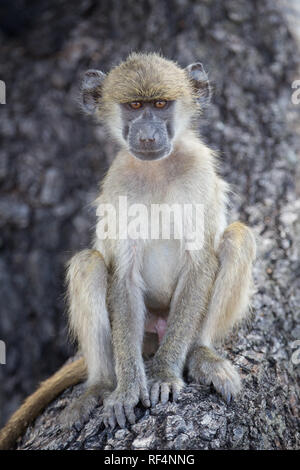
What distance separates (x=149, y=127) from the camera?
12.5 ft

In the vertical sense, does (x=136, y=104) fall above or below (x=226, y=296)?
above

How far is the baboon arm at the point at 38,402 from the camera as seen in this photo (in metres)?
4.11

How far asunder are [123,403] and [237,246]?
1297mm

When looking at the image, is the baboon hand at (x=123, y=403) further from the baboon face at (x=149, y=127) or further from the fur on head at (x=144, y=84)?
the fur on head at (x=144, y=84)

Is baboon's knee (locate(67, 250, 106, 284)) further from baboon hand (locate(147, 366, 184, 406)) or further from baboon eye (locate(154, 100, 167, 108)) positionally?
baboon eye (locate(154, 100, 167, 108))

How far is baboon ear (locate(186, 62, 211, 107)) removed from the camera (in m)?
4.38

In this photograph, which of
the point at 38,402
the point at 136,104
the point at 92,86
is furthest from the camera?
the point at 92,86

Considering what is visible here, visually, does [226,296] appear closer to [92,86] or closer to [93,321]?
[93,321]

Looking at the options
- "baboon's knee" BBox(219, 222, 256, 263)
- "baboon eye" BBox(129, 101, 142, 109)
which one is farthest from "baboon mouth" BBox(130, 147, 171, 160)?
"baboon's knee" BBox(219, 222, 256, 263)

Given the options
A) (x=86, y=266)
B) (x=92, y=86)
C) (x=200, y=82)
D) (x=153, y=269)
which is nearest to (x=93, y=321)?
(x=86, y=266)

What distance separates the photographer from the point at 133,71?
153 inches

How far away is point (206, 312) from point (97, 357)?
811 millimetres

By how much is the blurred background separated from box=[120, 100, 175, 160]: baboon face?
1744 millimetres

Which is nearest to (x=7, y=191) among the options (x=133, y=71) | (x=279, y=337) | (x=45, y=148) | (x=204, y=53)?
(x=45, y=148)
